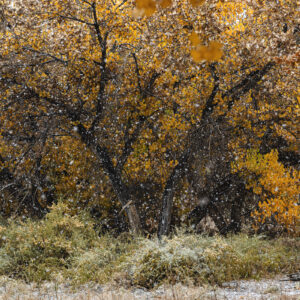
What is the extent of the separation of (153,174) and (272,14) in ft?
14.5

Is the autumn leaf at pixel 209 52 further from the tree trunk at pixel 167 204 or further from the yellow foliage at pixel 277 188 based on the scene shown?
the yellow foliage at pixel 277 188

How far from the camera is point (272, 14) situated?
22.3ft

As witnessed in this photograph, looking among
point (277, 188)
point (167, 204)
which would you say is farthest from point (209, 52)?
point (167, 204)

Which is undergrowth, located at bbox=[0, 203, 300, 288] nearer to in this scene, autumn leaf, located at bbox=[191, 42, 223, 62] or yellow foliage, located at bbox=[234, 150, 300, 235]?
yellow foliage, located at bbox=[234, 150, 300, 235]

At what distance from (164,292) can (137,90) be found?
4.65 m

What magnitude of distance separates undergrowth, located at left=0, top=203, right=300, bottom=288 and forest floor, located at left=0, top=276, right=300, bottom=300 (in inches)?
9.1

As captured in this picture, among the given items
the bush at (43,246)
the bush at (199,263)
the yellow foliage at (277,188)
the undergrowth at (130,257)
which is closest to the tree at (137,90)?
the yellow foliage at (277,188)

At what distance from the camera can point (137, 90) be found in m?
8.70

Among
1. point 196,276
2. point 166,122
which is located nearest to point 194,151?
point 166,122

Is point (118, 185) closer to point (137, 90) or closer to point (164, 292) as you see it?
point (137, 90)

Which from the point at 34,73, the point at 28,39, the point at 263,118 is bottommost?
the point at 263,118

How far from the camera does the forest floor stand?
4.94 metres

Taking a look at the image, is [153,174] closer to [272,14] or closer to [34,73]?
[34,73]

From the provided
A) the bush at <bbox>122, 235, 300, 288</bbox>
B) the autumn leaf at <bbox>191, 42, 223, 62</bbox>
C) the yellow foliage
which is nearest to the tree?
the autumn leaf at <bbox>191, 42, 223, 62</bbox>
